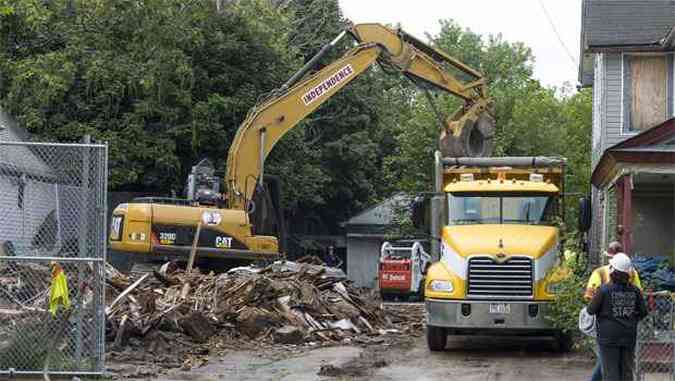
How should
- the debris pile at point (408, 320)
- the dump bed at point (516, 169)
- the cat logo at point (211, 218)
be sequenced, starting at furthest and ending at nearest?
the cat logo at point (211, 218)
the debris pile at point (408, 320)
the dump bed at point (516, 169)

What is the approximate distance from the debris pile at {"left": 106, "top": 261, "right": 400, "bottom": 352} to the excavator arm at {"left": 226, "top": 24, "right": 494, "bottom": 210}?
3000 mm

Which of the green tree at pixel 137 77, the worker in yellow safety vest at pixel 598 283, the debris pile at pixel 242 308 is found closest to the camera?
the worker in yellow safety vest at pixel 598 283

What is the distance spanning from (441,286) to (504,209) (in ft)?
6.49

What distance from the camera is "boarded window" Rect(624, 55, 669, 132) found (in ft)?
80.9

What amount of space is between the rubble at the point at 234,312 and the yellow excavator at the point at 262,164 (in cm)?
95

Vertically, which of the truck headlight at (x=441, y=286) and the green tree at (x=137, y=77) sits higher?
the green tree at (x=137, y=77)

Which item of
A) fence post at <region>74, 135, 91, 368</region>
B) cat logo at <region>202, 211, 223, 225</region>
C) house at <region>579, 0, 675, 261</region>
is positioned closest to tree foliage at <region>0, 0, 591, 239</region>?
cat logo at <region>202, 211, 223, 225</region>

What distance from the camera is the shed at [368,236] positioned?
46.8 metres

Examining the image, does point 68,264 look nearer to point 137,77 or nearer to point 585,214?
point 585,214

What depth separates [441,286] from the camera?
16.9m

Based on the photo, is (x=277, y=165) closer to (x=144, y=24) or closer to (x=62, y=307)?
(x=144, y=24)

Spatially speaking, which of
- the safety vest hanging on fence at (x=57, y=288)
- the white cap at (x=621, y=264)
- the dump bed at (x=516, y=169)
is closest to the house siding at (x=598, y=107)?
the dump bed at (x=516, y=169)

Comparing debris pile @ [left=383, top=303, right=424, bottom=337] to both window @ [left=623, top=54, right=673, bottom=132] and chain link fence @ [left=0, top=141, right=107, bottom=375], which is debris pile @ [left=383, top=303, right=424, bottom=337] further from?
chain link fence @ [left=0, top=141, right=107, bottom=375]

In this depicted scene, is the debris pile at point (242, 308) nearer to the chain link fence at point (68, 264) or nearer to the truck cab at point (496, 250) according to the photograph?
the truck cab at point (496, 250)
